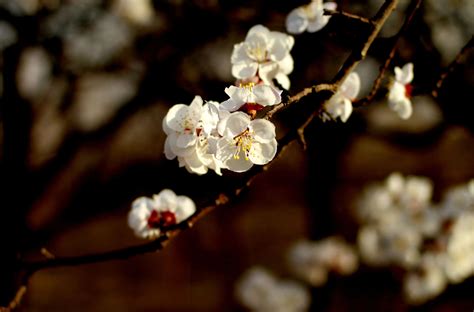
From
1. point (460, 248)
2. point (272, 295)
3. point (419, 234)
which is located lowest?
point (272, 295)

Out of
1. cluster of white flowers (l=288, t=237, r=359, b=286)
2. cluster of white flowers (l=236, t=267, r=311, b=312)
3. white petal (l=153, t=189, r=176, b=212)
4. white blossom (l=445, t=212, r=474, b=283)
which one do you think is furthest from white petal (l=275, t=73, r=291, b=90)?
cluster of white flowers (l=236, t=267, r=311, b=312)

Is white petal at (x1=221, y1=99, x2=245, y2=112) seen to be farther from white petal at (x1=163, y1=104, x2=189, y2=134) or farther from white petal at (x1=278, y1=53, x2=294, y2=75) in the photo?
white petal at (x1=278, y1=53, x2=294, y2=75)

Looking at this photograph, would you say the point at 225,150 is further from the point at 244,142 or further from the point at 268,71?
the point at 268,71

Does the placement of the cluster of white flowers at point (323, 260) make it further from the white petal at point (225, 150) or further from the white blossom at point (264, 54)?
the white petal at point (225, 150)

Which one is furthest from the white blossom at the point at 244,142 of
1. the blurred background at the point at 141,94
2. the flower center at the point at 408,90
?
the blurred background at the point at 141,94

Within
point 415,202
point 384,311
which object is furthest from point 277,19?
point 384,311

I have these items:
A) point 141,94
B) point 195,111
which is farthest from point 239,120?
point 141,94
